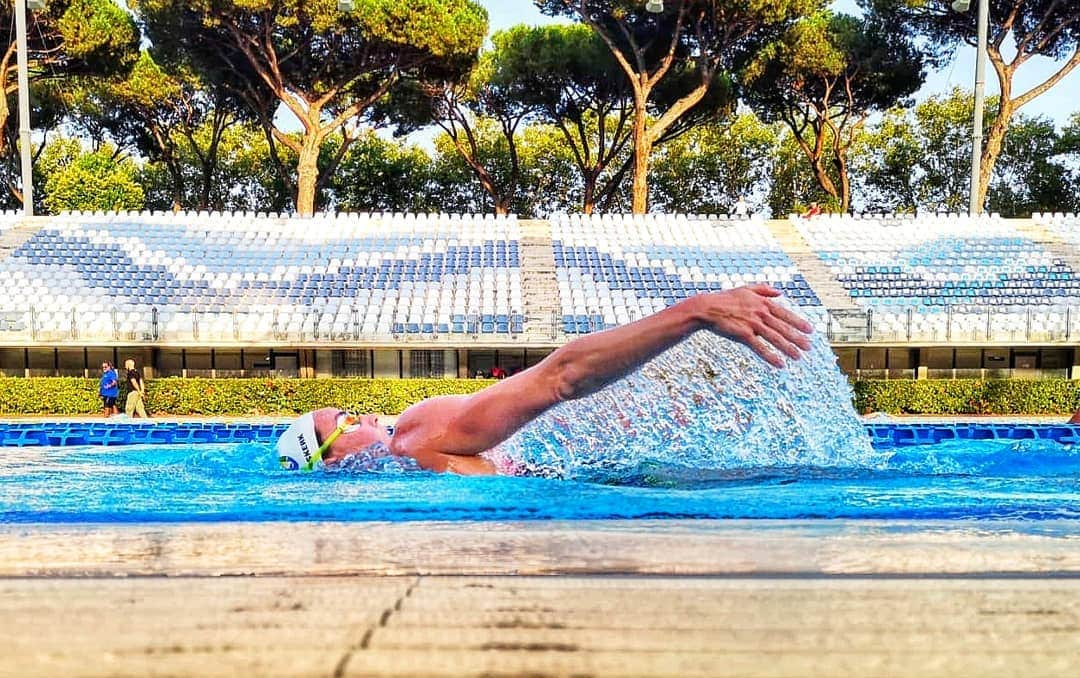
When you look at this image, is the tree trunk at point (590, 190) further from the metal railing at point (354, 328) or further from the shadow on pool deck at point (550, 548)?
the shadow on pool deck at point (550, 548)

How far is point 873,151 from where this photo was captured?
1706 inches

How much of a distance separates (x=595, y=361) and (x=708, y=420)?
7.60ft

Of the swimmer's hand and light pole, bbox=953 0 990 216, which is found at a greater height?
light pole, bbox=953 0 990 216

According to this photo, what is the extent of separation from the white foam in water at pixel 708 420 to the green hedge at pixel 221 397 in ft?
30.2

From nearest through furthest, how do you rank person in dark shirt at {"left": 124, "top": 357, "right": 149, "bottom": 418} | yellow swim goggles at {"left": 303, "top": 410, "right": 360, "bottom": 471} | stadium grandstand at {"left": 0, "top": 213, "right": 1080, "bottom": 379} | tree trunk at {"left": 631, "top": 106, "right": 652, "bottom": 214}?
yellow swim goggles at {"left": 303, "top": 410, "right": 360, "bottom": 471} → person in dark shirt at {"left": 124, "top": 357, "right": 149, "bottom": 418} → stadium grandstand at {"left": 0, "top": 213, "right": 1080, "bottom": 379} → tree trunk at {"left": 631, "top": 106, "right": 652, "bottom": 214}

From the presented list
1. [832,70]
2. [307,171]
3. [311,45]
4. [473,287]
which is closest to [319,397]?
[473,287]

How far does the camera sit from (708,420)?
7.44m

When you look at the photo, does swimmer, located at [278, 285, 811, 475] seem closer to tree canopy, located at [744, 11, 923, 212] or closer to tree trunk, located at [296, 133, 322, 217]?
tree trunk, located at [296, 133, 322, 217]

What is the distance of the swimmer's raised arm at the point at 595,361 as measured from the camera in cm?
518

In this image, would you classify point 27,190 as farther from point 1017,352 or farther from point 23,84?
point 1017,352

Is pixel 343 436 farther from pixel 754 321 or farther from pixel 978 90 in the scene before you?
pixel 978 90

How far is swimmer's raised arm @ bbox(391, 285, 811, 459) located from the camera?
5.18 meters

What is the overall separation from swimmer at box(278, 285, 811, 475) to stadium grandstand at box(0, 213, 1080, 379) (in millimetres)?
10541

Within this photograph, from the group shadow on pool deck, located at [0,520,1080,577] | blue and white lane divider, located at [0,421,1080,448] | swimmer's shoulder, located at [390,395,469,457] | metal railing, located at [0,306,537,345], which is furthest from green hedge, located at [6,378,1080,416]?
shadow on pool deck, located at [0,520,1080,577]
